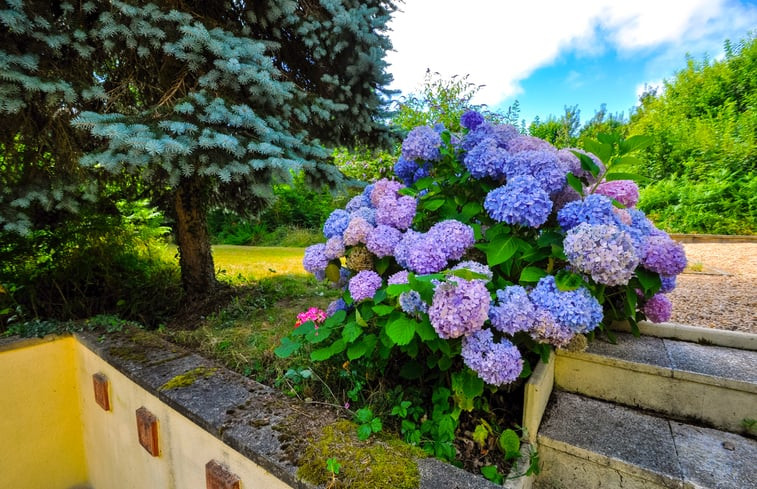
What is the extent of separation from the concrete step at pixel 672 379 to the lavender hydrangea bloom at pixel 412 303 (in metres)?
0.82

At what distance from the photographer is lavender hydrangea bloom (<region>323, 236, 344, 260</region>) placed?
139 cm

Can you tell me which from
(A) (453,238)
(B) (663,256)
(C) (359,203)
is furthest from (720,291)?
(C) (359,203)

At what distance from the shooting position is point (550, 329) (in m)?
1.02

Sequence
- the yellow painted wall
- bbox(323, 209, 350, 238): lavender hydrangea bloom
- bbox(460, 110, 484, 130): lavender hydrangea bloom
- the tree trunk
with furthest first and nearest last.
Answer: the tree trunk → the yellow painted wall → bbox(460, 110, 484, 130): lavender hydrangea bloom → bbox(323, 209, 350, 238): lavender hydrangea bloom

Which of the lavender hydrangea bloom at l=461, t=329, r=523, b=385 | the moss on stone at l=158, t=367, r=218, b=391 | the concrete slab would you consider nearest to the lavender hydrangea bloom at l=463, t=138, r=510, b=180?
the lavender hydrangea bloom at l=461, t=329, r=523, b=385

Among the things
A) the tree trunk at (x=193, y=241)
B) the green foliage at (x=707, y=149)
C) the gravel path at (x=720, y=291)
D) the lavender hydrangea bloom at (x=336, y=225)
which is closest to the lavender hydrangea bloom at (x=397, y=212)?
the lavender hydrangea bloom at (x=336, y=225)

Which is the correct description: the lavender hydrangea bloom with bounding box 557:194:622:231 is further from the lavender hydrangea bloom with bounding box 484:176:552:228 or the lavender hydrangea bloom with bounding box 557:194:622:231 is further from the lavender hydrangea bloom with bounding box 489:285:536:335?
the lavender hydrangea bloom with bounding box 489:285:536:335

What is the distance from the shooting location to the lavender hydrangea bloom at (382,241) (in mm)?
1279

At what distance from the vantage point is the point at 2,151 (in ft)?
6.75

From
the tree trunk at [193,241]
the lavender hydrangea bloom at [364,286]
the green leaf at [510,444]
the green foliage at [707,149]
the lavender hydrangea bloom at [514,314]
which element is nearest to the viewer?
the lavender hydrangea bloom at [514,314]

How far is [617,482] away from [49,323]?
9.48 feet

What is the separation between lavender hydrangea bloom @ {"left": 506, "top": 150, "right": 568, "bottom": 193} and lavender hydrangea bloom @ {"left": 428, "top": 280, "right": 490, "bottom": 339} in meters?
0.44

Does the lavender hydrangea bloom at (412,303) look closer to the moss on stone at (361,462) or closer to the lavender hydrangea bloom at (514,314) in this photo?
the lavender hydrangea bloom at (514,314)

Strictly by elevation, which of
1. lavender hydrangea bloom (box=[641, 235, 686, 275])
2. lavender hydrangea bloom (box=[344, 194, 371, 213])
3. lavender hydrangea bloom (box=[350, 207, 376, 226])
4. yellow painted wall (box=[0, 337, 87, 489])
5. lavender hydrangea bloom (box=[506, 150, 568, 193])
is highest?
lavender hydrangea bloom (box=[506, 150, 568, 193])
